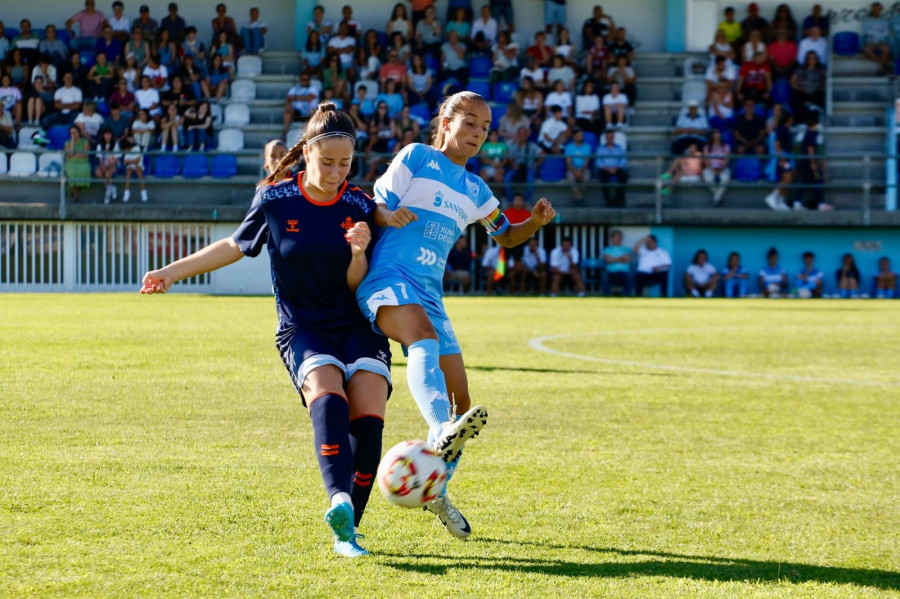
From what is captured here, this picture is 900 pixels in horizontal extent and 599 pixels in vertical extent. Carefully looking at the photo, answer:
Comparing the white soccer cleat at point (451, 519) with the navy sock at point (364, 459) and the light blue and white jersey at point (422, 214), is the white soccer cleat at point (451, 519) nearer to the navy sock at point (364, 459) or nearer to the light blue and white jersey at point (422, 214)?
the navy sock at point (364, 459)

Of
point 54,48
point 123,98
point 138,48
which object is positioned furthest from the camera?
point 138,48

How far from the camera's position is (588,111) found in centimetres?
2795

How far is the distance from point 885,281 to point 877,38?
24.6 ft

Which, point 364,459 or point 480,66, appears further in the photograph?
point 480,66

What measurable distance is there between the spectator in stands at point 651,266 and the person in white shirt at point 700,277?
610 millimetres

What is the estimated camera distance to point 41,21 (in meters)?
32.4

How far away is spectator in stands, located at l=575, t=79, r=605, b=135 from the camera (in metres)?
27.7

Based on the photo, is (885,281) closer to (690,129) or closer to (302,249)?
(690,129)

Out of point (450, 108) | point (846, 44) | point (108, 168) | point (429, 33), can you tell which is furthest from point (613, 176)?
point (450, 108)

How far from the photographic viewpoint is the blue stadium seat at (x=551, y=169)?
86.8 feet

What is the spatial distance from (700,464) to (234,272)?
66.5 feet

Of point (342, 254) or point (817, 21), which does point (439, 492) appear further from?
point (817, 21)

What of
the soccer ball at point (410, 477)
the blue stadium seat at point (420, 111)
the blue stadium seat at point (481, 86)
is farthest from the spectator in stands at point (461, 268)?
the soccer ball at point (410, 477)

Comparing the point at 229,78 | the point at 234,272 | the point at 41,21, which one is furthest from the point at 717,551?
the point at 41,21
